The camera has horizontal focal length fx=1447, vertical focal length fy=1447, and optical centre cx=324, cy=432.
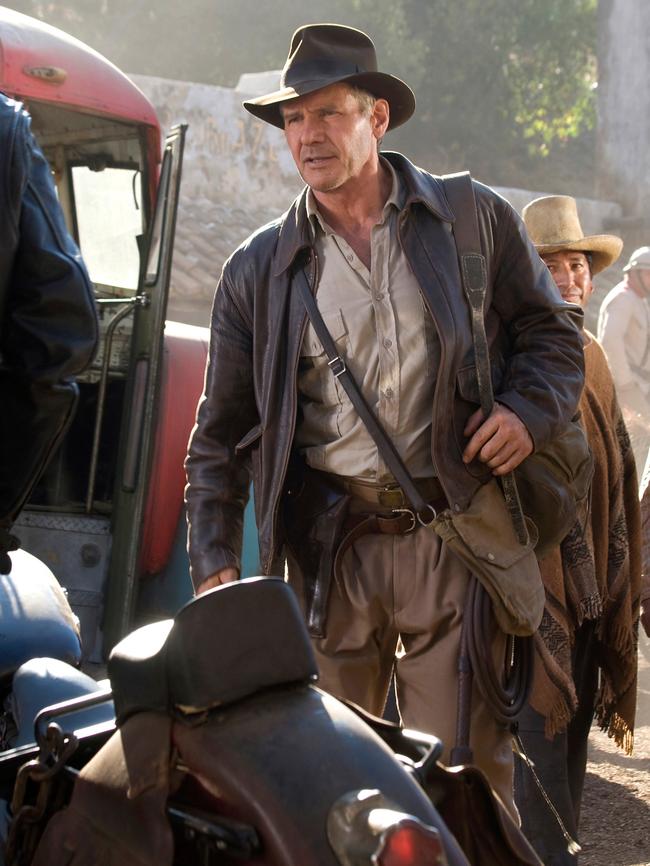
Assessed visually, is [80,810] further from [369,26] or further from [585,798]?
[369,26]

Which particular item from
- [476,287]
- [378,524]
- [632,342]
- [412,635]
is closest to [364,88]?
[476,287]

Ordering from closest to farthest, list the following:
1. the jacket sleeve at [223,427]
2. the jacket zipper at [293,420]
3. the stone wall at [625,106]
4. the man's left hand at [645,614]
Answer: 1. the jacket zipper at [293,420]
2. the jacket sleeve at [223,427]
3. the man's left hand at [645,614]
4. the stone wall at [625,106]

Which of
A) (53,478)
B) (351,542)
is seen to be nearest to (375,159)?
(351,542)

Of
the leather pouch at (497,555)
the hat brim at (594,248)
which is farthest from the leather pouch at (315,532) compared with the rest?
the hat brim at (594,248)

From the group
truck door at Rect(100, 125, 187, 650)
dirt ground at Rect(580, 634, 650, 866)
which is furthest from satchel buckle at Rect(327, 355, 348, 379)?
truck door at Rect(100, 125, 187, 650)

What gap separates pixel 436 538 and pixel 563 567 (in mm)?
948

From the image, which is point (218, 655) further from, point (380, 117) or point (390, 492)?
point (380, 117)

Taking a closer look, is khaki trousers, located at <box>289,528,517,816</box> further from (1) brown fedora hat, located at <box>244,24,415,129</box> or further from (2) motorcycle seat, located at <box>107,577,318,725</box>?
(2) motorcycle seat, located at <box>107,577,318,725</box>

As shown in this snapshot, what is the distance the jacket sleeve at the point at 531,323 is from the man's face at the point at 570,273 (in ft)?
3.87

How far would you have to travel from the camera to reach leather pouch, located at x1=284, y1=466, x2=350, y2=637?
3164 mm

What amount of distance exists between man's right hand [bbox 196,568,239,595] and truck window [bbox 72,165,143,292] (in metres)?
2.94

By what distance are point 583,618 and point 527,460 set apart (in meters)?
Answer: 0.94

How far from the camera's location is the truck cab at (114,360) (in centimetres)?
535

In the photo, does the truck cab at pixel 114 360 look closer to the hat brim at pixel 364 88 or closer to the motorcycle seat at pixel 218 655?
the hat brim at pixel 364 88
